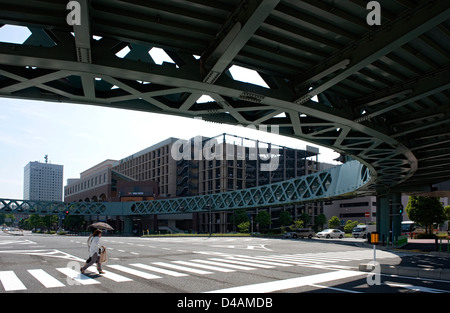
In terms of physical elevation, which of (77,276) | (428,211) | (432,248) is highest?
Answer: (77,276)

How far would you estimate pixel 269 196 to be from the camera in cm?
5847

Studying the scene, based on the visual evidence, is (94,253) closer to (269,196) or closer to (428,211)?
(269,196)

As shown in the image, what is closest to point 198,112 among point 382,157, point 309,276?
point 309,276

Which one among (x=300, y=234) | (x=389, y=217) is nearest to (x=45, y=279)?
(x=389, y=217)

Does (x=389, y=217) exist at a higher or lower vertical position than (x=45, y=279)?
lower

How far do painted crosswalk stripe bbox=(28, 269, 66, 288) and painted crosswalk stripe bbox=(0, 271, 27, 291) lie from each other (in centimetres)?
59

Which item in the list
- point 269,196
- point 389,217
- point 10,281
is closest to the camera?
point 10,281

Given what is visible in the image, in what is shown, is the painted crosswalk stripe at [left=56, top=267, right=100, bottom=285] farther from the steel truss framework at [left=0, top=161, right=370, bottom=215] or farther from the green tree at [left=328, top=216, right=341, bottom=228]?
the green tree at [left=328, top=216, right=341, bottom=228]

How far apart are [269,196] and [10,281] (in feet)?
162

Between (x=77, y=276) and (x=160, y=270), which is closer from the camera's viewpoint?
(x=77, y=276)

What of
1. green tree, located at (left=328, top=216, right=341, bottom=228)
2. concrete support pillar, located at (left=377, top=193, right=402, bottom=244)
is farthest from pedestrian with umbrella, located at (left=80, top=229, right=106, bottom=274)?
green tree, located at (left=328, top=216, right=341, bottom=228)

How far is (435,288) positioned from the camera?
10.5 m

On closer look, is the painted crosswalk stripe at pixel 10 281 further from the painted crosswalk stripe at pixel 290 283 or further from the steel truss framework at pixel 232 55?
the painted crosswalk stripe at pixel 290 283

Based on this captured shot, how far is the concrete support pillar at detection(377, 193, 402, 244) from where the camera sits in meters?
37.4
